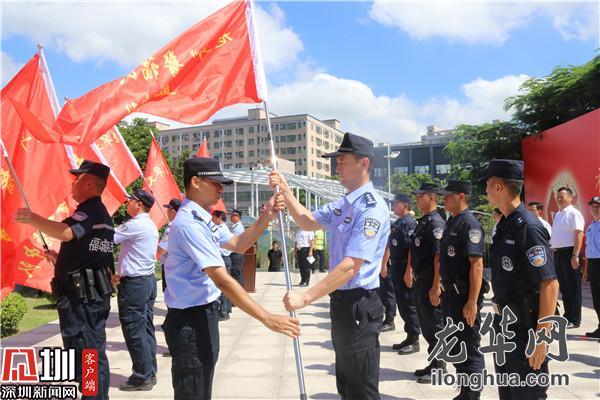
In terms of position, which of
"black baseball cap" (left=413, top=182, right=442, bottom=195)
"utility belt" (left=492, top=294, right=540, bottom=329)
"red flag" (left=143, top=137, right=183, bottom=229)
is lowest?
"utility belt" (left=492, top=294, right=540, bottom=329)

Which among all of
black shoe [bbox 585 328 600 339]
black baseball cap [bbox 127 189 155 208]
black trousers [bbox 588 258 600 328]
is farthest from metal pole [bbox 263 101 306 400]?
black trousers [bbox 588 258 600 328]

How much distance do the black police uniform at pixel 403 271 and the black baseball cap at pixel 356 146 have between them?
11.3 feet

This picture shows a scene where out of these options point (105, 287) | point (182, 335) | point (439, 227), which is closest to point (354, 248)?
point (182, 335)

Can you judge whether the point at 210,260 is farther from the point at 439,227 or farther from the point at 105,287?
the point at 439,227

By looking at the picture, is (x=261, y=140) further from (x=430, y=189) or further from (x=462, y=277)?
(x=462, y=277)

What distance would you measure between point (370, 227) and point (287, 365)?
3.51 meters

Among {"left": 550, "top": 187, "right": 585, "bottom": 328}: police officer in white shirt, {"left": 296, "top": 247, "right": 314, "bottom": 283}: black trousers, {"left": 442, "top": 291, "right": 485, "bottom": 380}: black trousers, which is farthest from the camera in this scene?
{"left": 296, "top": 247, "right": 314, "bottom": 283}: black trousers

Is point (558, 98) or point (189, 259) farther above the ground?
point (558, 98)

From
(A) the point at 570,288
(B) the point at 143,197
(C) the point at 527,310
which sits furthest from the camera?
(A) the point at 570,288

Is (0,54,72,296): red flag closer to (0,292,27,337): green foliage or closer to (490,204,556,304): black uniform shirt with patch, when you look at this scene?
(0,292,27,337): green foliage

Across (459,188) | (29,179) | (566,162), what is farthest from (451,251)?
(566,162)

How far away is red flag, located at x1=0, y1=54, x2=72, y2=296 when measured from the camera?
15.3ft

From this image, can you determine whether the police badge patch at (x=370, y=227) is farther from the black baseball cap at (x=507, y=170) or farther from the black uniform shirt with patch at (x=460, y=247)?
the black uniform shirt with patch at (x=460, y=247)

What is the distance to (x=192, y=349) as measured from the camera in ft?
9.99
